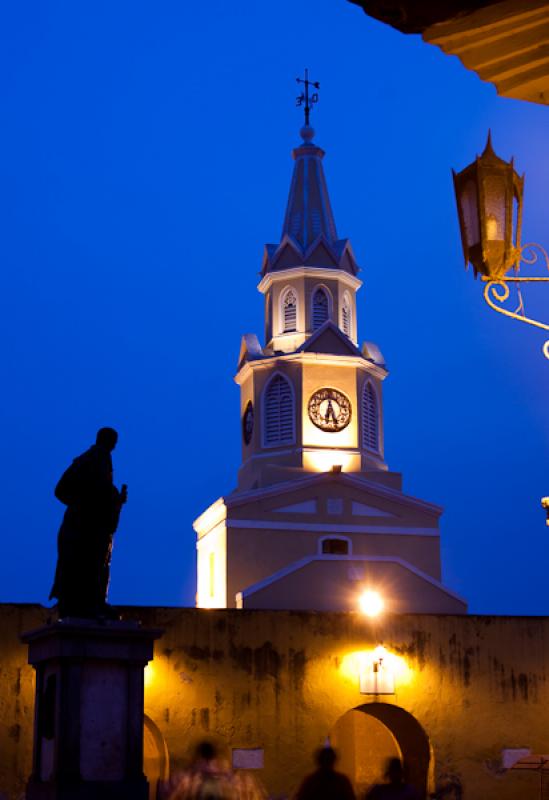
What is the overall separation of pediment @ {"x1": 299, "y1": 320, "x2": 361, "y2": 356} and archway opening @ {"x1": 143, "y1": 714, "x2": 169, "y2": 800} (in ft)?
54.5

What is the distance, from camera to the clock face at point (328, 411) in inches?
1422

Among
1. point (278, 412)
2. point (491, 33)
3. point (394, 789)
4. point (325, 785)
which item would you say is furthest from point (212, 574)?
point (491, 33)

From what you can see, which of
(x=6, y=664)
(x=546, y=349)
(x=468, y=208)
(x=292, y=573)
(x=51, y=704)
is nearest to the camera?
(x=468, y=208)

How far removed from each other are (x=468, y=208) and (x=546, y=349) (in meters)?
1.40

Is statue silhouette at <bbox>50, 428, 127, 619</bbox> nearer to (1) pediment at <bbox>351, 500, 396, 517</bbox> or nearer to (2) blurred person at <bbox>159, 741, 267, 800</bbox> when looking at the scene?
(2) blurred person at <bbox>159, 741, 267, 800</bbox>

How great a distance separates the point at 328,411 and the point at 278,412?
157cm

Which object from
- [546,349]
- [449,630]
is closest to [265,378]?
[449,630]

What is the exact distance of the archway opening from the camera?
18.7m

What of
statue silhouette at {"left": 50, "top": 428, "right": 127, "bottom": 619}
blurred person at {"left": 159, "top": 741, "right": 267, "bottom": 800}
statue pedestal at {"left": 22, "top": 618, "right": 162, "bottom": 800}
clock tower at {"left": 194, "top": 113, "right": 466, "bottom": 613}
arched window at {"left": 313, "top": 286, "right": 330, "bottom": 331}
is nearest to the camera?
blurred person at {"left": 159, "top": 741, "right": 267, "bottom": 800}

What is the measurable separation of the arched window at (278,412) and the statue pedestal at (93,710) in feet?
77.5

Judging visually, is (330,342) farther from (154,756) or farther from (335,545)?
(154,756)

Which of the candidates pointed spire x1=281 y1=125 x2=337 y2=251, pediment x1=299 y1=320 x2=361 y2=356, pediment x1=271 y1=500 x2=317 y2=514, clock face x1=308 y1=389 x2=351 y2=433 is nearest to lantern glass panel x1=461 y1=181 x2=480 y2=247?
pediment x1=271 y1=500 x2=317 y2=514

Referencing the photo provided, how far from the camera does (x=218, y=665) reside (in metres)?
19.2

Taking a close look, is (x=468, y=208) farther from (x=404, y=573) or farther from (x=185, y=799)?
(x=404, y=573)
